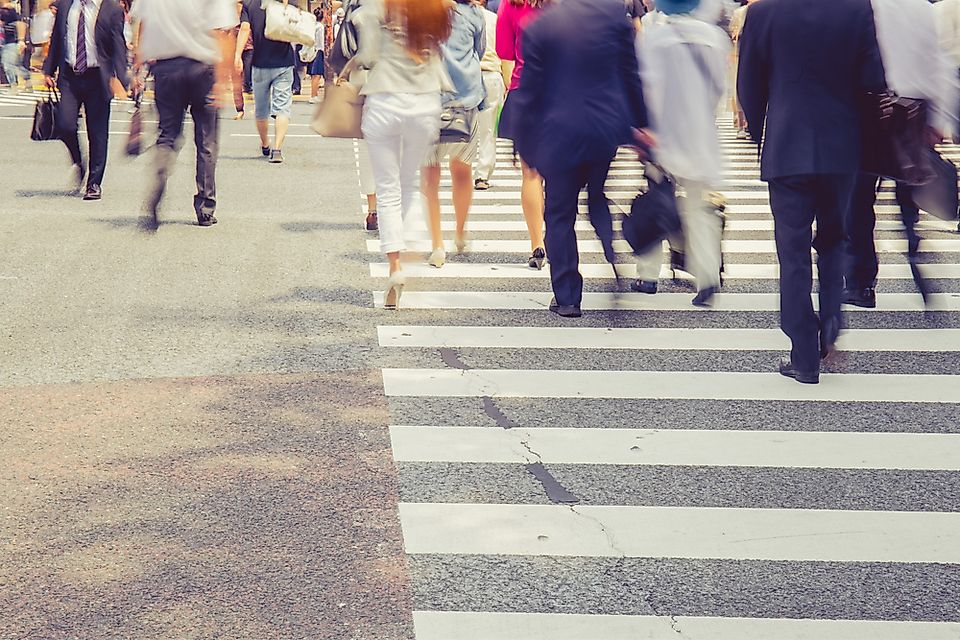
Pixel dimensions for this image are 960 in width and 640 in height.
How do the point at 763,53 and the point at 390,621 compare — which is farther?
the point at 763,53

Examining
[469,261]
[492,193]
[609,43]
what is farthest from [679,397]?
[492,193]

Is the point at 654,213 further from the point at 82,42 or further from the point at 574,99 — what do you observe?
the point at 82,42

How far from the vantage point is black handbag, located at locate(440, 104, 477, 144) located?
884 cm

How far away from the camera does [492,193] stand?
1345 cm

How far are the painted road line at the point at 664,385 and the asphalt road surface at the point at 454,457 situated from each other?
23mm

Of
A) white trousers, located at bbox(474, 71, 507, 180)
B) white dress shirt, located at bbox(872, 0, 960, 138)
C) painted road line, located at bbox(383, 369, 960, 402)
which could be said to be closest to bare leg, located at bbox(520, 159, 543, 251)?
white trousers, located at bbox(474, 71, 507, 180)

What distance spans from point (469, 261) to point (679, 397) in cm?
361

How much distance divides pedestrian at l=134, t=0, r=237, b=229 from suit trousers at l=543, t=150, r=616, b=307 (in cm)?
280

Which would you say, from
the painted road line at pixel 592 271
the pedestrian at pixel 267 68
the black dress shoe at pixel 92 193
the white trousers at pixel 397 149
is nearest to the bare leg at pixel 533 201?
the painted road line at pixel 592 271

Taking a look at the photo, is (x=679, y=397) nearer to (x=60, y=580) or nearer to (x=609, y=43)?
(x=609, y=43)

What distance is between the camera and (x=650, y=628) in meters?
3.84

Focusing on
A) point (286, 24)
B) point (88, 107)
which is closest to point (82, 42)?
point (88, 107)

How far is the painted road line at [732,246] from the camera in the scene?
33.4 feet

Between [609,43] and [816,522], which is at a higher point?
[609,43]
